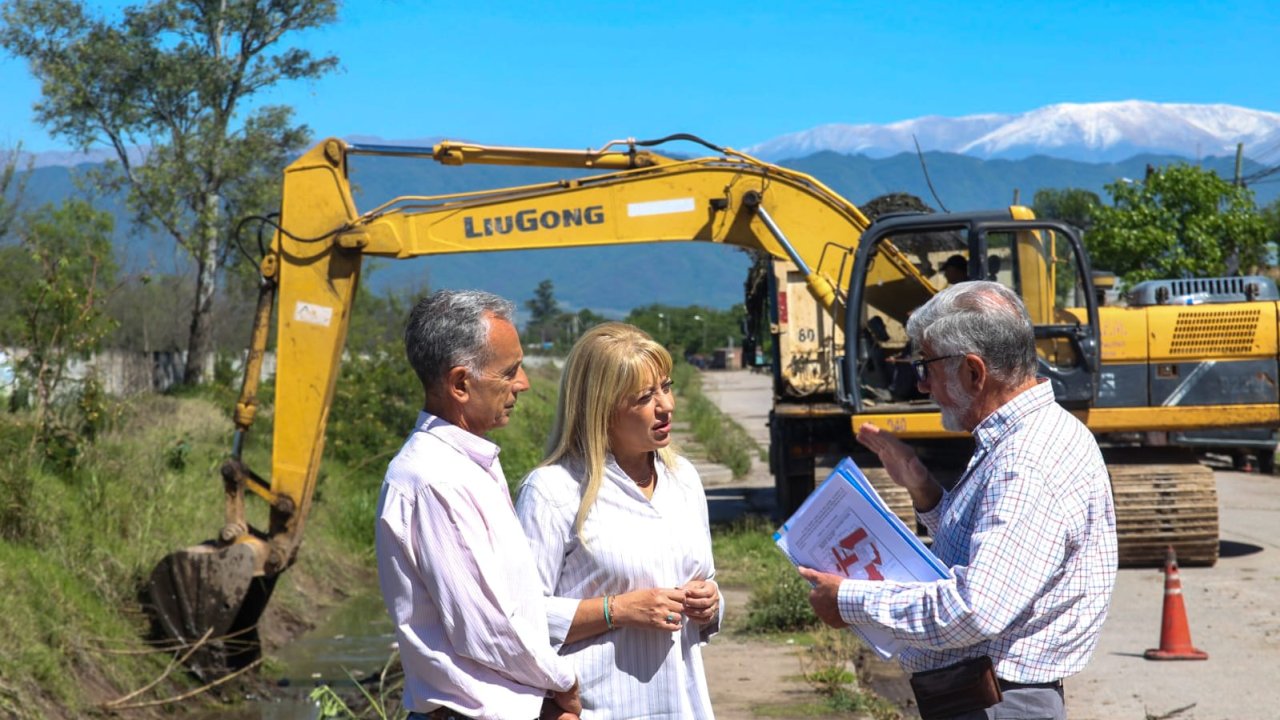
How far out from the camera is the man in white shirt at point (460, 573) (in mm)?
3559

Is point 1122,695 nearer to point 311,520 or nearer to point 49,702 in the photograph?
point 49,702

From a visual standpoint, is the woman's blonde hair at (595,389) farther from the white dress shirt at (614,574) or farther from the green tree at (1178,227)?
the green tree at (1178,227)

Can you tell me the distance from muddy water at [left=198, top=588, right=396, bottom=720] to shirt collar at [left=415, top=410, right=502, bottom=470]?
18.7 feet

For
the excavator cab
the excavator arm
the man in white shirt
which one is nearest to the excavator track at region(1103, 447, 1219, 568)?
the excavator cab

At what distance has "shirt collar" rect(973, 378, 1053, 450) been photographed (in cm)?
370

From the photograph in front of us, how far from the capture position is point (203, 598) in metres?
10.2

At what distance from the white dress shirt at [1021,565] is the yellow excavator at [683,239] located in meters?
7.38

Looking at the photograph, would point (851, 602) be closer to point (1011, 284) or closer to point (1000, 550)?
point (1000, 550)

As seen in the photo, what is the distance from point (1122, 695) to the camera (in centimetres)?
873

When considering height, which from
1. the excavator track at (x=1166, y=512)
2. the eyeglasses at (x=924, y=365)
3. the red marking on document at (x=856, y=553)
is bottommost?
the excavator track at (x=1166, y=512)

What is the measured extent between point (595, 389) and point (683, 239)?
28.4 feet

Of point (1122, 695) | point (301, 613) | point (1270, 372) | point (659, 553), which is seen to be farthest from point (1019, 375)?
point (1270, 372)

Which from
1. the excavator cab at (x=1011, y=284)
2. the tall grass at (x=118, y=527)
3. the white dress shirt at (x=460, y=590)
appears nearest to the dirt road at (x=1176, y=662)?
the excavator cab at (x=1011, y=284)

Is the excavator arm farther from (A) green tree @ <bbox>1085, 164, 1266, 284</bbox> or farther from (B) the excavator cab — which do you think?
(A) green tree @ <bbox>1085, 164, 1266, 284</bbox>
